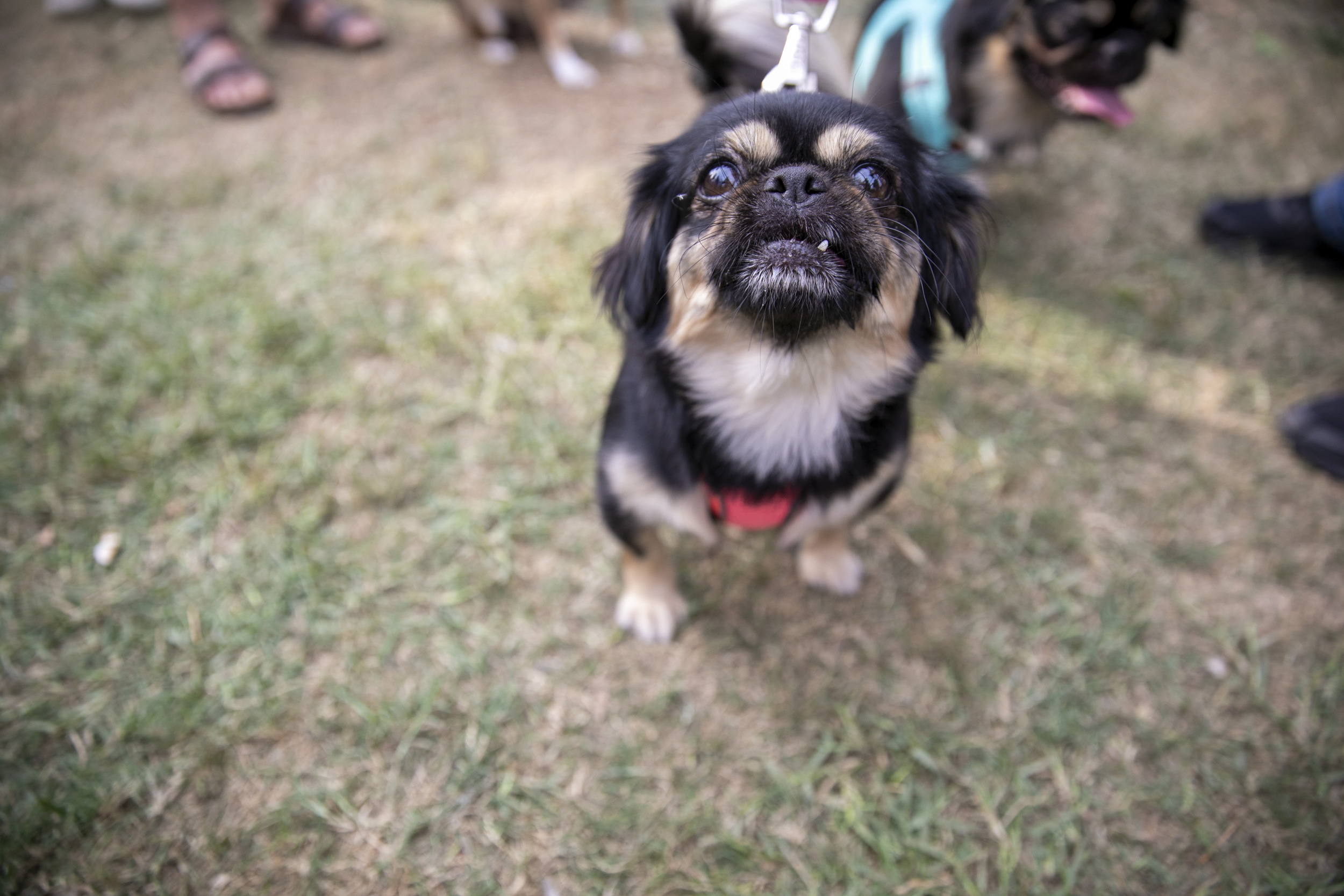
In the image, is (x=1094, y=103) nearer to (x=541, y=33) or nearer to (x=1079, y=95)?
(x=1079, y=95)

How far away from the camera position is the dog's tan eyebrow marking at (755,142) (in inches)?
58.3

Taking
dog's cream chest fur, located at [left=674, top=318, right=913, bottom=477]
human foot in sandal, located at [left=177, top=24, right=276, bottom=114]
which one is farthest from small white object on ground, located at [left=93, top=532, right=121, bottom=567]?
human foot in sandal, located at [left=177, top=24, right=276, bottom=114]

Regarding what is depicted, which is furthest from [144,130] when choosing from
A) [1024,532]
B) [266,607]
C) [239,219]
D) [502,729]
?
[1024,532]

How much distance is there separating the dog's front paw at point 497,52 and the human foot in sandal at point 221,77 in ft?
4.26

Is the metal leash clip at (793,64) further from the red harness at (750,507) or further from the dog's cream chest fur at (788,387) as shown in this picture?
the red harness at (750,507)

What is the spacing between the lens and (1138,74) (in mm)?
2822

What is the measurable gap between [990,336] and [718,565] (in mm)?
1644

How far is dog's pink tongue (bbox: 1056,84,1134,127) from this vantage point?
2.85m

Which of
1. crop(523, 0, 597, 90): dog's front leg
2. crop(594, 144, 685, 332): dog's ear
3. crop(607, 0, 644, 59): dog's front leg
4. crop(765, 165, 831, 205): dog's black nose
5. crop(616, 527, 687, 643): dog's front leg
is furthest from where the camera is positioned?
crop(607, 0, 644, 59): dog's front leg

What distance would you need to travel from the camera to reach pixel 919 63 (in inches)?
109

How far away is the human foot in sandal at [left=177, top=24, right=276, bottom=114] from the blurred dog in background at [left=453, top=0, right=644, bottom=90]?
4.27 feet

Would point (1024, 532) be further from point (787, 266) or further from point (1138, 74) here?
point (1138, 74)

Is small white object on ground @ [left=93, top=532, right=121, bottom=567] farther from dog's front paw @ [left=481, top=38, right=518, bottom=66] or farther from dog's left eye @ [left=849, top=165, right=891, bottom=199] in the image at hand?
dog's front paw @ [left=481, top=38, right=518, bottom=66]

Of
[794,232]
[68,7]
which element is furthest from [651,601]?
[68,7]
